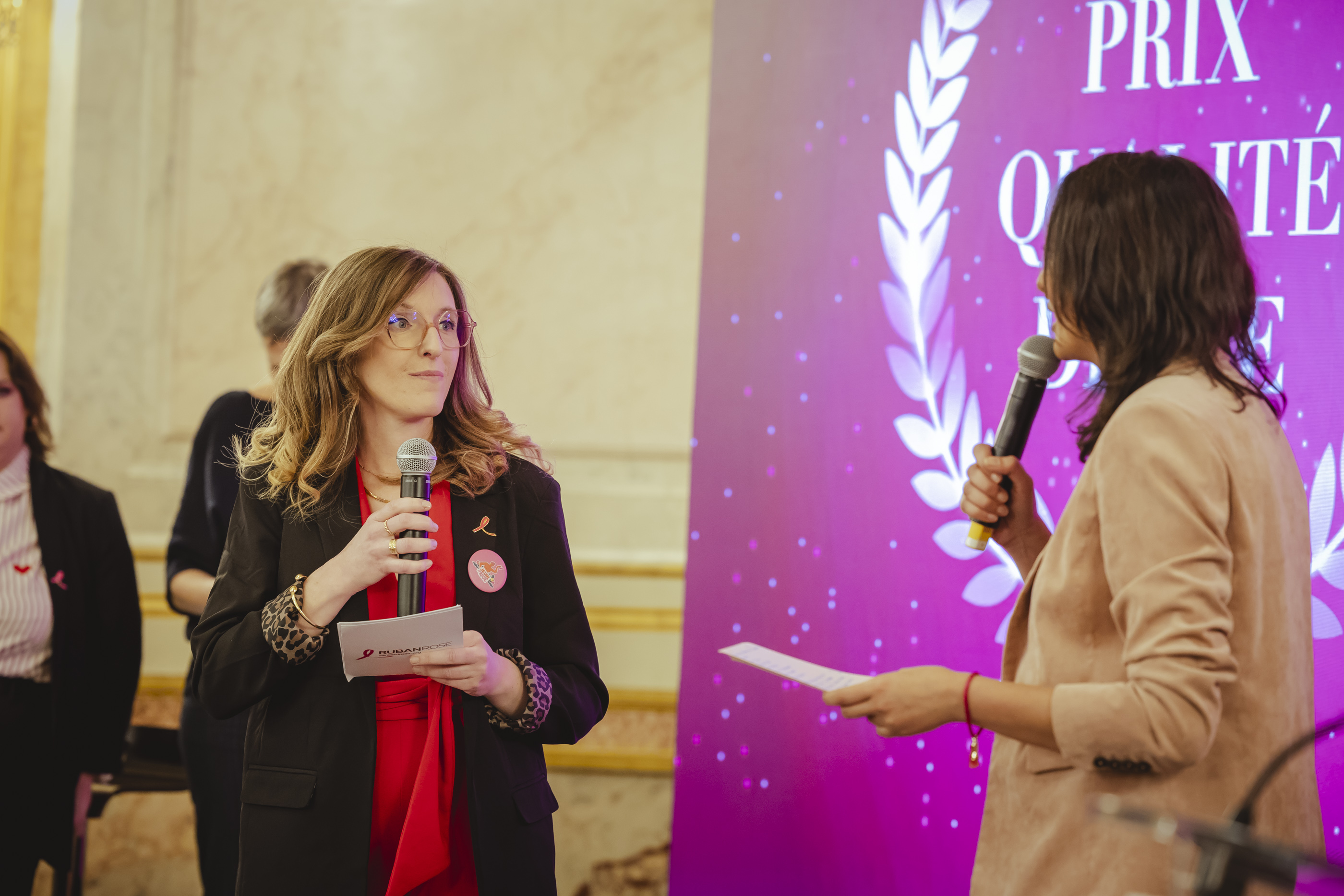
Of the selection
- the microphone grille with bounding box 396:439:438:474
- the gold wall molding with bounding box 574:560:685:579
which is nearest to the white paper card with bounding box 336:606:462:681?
the microphone grille with bounding box 396:439:438:474

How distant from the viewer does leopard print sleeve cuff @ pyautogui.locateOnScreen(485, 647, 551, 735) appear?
1599mm

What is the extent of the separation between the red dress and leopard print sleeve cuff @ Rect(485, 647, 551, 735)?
0.07 metres

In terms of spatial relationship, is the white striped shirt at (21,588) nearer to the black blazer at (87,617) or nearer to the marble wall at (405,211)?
the black blazer at (87,617)

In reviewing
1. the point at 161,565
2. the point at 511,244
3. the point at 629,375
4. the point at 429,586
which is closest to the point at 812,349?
the point at 429,586

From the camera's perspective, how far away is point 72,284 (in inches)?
153

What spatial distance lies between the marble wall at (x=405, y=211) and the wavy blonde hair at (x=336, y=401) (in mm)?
2074

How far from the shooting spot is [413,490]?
1.53m

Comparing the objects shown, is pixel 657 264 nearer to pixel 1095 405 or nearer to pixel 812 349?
pixel 812 349

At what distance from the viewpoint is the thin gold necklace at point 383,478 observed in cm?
174

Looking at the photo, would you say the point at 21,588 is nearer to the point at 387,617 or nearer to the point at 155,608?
the point at 155,608

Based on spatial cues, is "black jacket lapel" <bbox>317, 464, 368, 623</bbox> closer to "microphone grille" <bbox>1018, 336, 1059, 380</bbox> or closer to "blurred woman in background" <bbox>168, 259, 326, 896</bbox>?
"blurred woman in background" <bbox>168, 259, 326, 896</bbox>

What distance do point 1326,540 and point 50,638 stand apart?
3.05m

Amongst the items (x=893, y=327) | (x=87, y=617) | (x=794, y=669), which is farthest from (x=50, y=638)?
(x=893, y=327)

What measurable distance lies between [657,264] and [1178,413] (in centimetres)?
282
